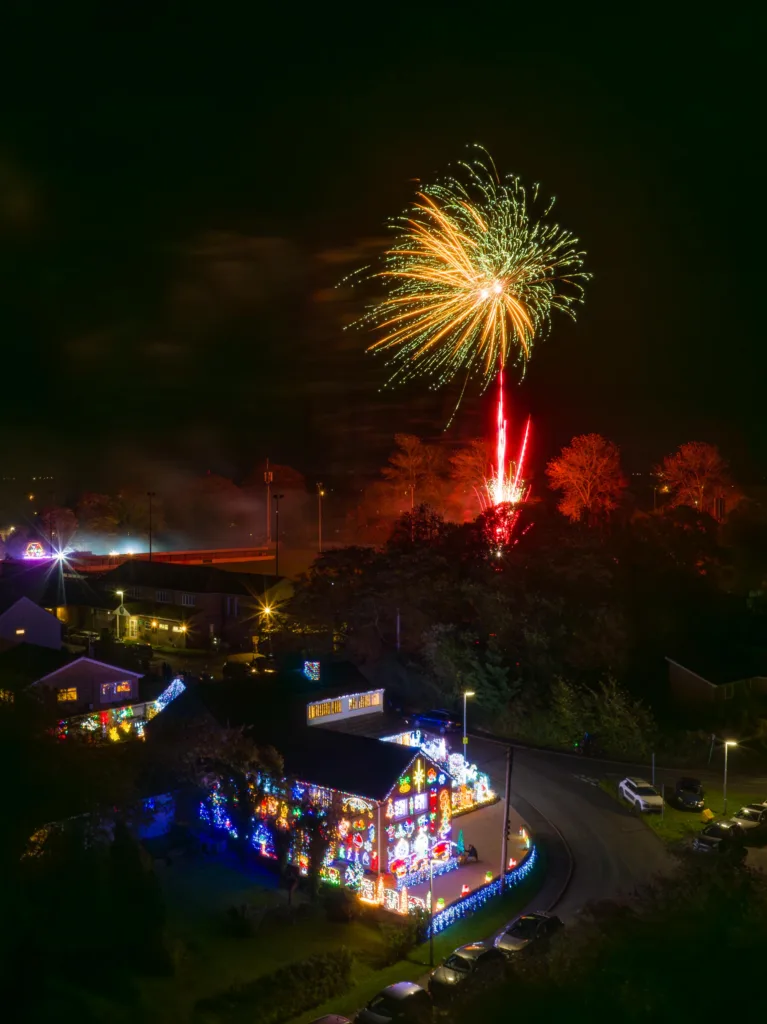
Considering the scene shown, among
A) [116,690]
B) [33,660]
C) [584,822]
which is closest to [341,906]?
[584,822]

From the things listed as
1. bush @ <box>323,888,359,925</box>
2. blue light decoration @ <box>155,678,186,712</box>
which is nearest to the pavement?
bush @ <box>323,888,359,925</box>

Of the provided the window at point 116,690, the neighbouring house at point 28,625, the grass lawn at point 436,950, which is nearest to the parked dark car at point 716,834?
the grass lawn at point 436,950

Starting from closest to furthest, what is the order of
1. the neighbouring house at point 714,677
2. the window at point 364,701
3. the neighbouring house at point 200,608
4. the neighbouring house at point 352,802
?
the neighbouring house at point 352,802 → the window at point 364,701 → the neighbouring house at point 714,677 → the neighbouring house at point 200,608

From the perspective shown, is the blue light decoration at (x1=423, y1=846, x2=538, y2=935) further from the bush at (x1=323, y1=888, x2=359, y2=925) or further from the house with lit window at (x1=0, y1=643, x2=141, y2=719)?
the house with lit window at (x1=0, y1=643, x2=141, y2=719)

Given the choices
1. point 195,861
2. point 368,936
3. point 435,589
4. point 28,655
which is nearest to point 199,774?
point 195,861

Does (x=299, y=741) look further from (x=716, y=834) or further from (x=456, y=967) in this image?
(x=716, y=834)

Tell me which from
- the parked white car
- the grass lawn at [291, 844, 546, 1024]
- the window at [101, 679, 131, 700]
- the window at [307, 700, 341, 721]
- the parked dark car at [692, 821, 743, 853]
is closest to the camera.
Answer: the grass lawn at [291, 844, 546, 1024]

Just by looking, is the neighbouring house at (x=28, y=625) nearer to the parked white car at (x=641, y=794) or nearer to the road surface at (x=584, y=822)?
the road surface at (x=584, y=822)
